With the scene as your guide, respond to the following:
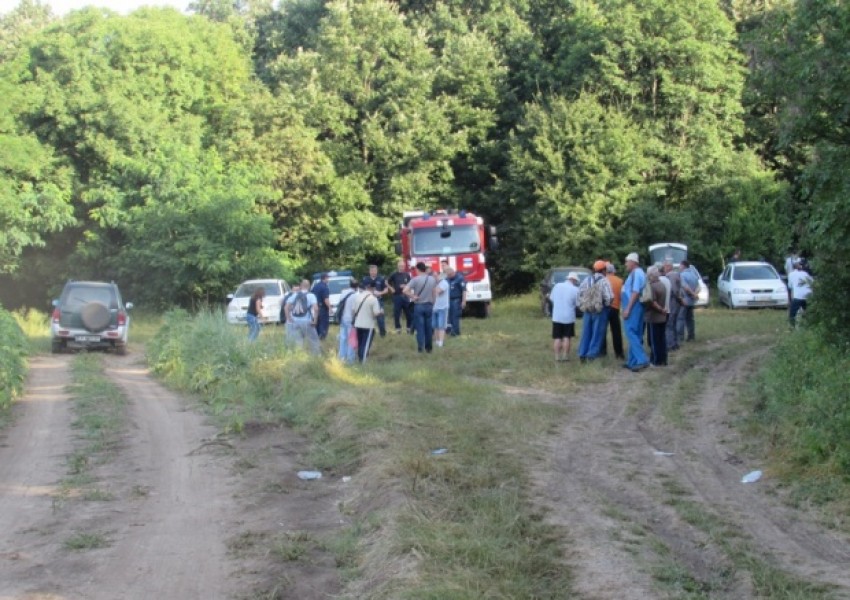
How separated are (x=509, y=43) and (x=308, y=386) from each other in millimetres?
33154

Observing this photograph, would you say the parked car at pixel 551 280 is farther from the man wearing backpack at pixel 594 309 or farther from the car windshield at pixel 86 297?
the man wearing backpack at pixel 594 309

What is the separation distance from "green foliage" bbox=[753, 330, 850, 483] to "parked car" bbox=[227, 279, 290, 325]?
17.8 meters

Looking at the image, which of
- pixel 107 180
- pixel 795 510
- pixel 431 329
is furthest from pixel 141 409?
pixel 107 180

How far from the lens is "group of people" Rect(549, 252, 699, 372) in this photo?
15961mm

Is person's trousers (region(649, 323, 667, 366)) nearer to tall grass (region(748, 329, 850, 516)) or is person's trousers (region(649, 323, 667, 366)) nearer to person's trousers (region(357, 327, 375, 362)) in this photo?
tall grass (region(748, 329, 850, 516))

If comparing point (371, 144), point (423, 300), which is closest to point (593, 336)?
point (423, 300)

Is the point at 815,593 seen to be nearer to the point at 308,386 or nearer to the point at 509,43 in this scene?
the point at 308,386

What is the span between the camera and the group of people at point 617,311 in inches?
628

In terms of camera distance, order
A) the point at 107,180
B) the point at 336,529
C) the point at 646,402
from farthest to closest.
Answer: the point at 107,180 < the point at 646,402 < the point at 336,529

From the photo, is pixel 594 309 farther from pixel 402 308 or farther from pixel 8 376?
pixel 8 376

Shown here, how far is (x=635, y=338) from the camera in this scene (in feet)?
52.7

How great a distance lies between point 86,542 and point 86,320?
56.5 ft

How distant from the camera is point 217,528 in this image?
314 inches

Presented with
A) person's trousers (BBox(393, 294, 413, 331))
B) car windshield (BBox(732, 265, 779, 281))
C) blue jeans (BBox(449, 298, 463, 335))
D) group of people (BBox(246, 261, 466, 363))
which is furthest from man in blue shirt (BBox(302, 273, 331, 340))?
car windshield (BBox(732, 265, 779, 281))
